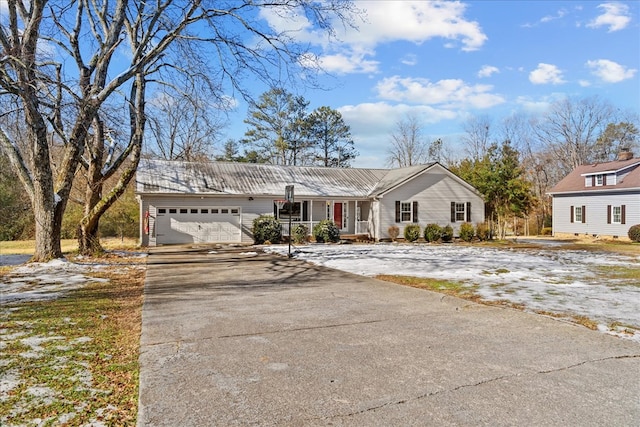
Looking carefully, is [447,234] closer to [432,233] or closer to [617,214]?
[432,233]

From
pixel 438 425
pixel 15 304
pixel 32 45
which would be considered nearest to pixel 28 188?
pixel 32 45

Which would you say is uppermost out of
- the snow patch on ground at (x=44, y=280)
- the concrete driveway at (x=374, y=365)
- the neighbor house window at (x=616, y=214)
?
the neighbor house window at (x=616, y=214)

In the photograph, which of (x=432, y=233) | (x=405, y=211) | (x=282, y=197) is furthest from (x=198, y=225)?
(x=432, y=233)

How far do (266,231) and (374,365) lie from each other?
672 inches

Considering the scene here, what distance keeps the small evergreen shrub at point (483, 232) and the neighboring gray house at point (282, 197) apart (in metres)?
0.83

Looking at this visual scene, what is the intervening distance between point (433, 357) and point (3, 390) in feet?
13.4

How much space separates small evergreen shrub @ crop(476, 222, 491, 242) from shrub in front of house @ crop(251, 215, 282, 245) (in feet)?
38.1

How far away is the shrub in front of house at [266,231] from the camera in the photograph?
21141 millimetres

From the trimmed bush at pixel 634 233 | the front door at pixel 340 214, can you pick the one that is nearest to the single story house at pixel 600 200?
the trimmed bush at pixel 634 233

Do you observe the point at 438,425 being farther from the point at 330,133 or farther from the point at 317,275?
the point at 330,133

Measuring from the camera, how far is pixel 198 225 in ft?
68.8

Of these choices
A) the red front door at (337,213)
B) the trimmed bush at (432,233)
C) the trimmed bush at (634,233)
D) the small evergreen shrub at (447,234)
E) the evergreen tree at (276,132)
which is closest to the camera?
the trimmed bush at (432,233)

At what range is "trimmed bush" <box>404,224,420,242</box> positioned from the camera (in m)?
22.9

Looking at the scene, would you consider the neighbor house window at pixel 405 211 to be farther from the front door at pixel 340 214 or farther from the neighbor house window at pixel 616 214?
the neighbor house window at pixel 616 214
